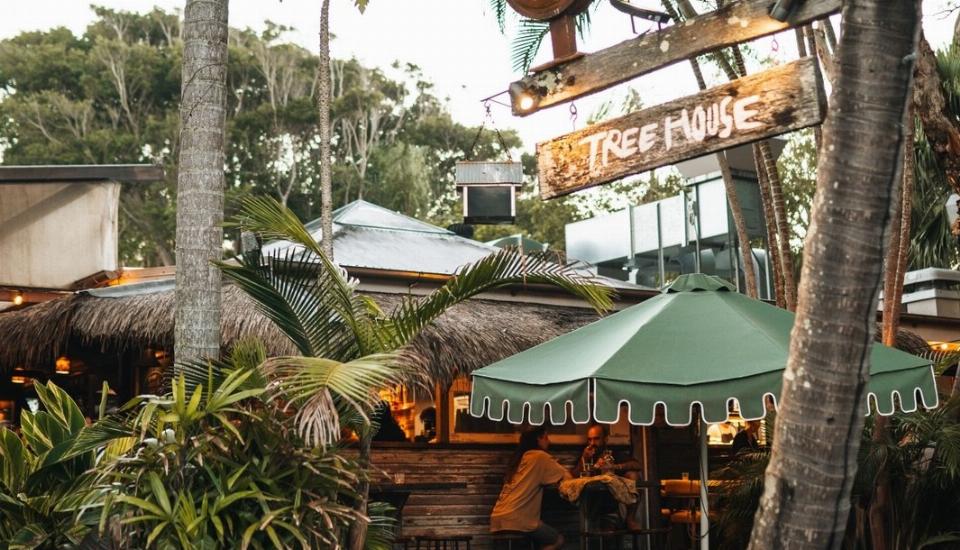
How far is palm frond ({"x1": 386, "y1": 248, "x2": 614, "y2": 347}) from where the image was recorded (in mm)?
6703

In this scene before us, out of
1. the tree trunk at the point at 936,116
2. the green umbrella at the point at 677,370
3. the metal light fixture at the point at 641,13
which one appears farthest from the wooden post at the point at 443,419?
the metal light fixture at the point at 641,13

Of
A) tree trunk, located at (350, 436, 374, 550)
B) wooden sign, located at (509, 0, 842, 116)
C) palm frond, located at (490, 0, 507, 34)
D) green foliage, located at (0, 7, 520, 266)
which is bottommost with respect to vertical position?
tree trunk, located at (350, 436, 374, 550)

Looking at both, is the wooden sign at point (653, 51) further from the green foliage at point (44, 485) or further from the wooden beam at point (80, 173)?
the wooden beam at point (80, 173)

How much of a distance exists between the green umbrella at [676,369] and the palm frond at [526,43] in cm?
352

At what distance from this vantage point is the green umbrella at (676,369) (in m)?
6.18

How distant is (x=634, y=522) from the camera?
31.3 feet

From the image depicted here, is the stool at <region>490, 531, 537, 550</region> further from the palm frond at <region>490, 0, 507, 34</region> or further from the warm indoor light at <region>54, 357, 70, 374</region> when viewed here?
the warm indoor light at <region>54, 357, 70, 374</region>

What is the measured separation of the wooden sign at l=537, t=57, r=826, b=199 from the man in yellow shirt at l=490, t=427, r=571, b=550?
3.70 metres

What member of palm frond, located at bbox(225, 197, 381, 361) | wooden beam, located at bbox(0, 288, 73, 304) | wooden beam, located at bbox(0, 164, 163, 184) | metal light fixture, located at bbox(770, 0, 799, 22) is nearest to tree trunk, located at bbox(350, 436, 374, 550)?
palm frond, located at bbox(225, 197, 381, 361)

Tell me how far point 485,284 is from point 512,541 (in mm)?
3752

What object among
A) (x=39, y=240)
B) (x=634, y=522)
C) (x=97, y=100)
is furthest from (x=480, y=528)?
(x=97, y=100)

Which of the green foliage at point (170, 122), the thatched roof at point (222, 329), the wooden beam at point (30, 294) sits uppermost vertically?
the green foliage at point (170, 122)

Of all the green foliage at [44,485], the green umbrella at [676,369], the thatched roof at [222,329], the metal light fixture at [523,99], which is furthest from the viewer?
the thatched roof at [222,329]

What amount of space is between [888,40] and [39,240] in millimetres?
10208
